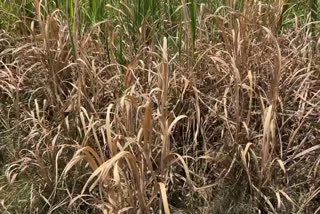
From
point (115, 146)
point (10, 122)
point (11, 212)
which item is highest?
point (115, 146)

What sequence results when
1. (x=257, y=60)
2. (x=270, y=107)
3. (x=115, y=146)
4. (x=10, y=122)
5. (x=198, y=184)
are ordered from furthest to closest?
(x=10, y=122) → (x=257, y=60) → (x=198, y=184) → (x=270, y=107) → (x=115, y=146)

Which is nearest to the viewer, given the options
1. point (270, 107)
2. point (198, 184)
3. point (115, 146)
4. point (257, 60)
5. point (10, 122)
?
point (115, 146)

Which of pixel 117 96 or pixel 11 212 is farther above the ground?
pixel 117 96

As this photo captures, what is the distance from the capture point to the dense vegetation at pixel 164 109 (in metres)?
1.79

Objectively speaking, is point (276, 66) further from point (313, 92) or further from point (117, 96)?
point (117, 96)

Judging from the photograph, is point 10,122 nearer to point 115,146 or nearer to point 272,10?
point 115,146

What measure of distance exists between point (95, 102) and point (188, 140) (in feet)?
1.20

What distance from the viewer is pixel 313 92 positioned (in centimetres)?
198

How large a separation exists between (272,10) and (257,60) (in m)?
0.22

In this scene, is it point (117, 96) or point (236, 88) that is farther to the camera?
point (117, 96)

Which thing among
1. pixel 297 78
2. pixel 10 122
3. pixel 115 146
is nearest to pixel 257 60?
pixel 297 78

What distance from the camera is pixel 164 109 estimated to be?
5.82 feet

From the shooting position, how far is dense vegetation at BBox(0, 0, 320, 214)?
1785mm

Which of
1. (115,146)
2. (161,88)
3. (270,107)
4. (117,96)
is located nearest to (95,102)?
(117,96)
